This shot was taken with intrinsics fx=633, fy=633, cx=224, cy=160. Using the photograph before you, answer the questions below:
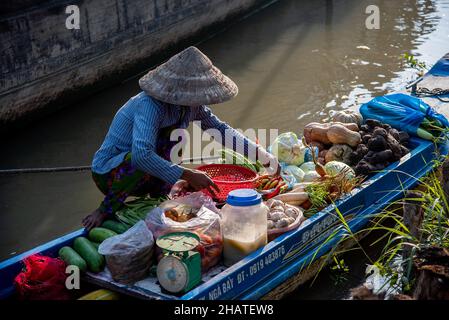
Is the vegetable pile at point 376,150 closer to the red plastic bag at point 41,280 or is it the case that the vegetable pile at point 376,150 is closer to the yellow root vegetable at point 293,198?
the yellow root vegetable at point 293,198

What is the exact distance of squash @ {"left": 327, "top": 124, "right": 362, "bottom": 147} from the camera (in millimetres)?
5539

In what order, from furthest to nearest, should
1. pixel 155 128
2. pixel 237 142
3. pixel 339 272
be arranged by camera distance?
1. pixel 339 272
2. pixel 237 142
3. pixel 155 128

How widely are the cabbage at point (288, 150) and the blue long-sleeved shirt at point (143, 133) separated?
767 mm

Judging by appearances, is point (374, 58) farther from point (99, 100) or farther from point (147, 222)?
point (147, 222)

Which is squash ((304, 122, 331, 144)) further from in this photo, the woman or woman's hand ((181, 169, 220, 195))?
woman's hand ((181, 169, 220, 195))

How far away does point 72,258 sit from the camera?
4059mm

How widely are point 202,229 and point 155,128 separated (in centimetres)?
75

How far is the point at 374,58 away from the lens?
36.7ft

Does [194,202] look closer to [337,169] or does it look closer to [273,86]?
[337,169]

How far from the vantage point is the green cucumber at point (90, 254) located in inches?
159

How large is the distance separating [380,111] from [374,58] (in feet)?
17.4

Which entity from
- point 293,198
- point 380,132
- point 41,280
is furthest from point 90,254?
point 380,132

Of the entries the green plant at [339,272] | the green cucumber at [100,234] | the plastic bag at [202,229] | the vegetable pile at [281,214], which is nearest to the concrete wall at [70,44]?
the green cucumber at [100,234]

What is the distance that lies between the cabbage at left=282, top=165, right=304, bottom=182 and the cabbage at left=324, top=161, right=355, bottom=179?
21 centimetres
